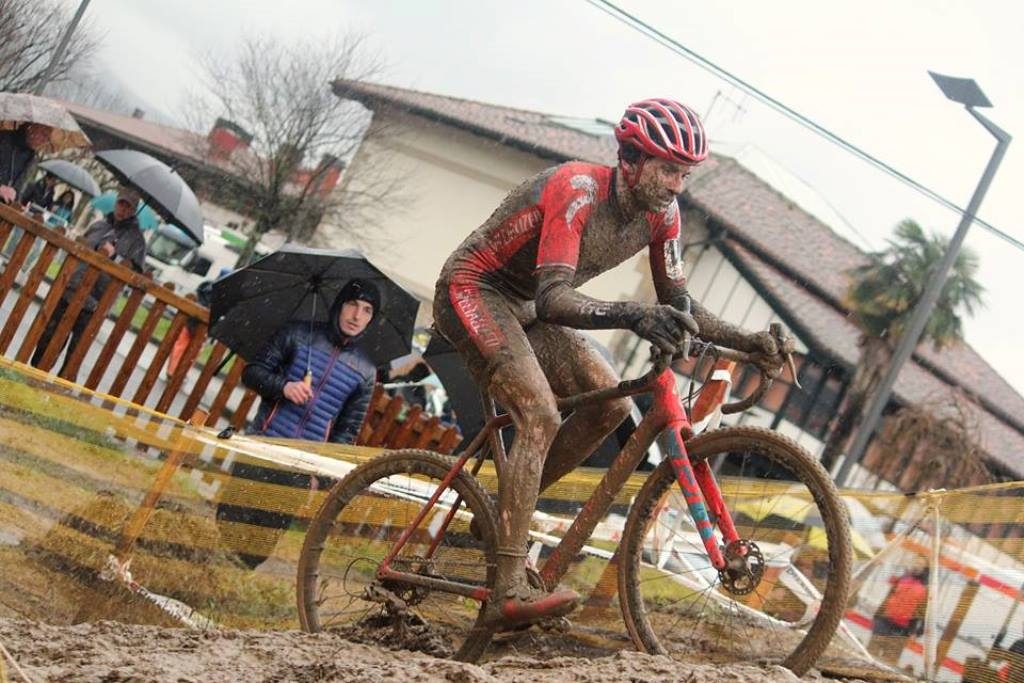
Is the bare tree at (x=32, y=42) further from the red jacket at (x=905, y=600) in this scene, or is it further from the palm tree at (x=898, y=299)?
the palm tree at (x=898, y=299)

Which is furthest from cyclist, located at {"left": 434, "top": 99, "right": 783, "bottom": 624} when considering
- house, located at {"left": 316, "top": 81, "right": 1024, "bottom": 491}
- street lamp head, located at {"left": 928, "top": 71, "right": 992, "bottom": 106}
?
house, located at {"left": 316, "top": 81, "right": 1024, "bottom": 491}

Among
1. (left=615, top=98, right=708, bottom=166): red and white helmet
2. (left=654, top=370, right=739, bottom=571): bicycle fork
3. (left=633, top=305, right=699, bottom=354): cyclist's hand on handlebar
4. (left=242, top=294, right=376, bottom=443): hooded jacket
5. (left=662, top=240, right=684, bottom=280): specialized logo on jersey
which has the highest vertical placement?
(left=615, top=98, right=708, bottom=166): red and white helmet

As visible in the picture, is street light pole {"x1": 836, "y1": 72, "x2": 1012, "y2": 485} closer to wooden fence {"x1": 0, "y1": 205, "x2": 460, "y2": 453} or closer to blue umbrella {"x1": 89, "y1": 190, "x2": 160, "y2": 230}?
wooden fence {"x1": 0, "y1": 205, "x2": 460, "y2": 453}

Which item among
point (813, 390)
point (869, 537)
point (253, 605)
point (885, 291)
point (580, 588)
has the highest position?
point (885, 291)

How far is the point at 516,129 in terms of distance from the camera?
40062 mm

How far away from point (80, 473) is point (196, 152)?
36.2 meters

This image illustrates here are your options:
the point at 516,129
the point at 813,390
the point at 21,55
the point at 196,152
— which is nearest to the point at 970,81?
the point at 21,55

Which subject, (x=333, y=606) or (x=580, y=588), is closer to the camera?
(x=333, y=606)

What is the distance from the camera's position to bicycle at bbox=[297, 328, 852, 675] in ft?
15.3

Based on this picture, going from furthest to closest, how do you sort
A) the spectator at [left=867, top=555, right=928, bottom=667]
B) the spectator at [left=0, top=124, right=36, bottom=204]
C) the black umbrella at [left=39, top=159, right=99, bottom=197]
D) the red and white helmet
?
1. the black umbrella at [left=39, top=159, right=99, bottom=197]
2. the spectator at [left=0, top=124, right=36, bottom=204]
3. the spectator at [left=867, top=555, right=928, bottom=667]
4. the red and white helmet

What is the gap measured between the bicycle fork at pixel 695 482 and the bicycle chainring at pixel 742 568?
2 centimetres

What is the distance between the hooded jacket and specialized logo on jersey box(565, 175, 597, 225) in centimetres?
339

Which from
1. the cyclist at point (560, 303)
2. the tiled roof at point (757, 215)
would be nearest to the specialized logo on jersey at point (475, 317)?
the cyclist at point (560, 303)

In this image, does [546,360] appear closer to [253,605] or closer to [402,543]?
[402,543]
